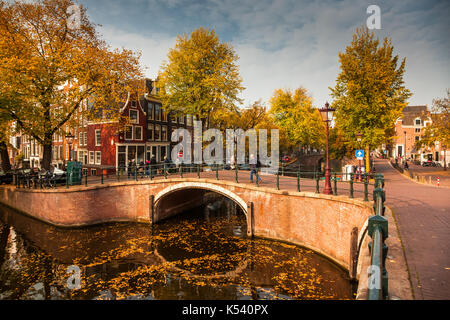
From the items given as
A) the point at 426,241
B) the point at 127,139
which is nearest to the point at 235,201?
the point at 426,241

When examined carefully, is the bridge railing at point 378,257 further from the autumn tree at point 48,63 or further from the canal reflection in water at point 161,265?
the autumn tree at point 48,63

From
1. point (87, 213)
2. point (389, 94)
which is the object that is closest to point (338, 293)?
point (87, 213)

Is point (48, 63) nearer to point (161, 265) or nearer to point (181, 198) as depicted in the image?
point (181, 198)

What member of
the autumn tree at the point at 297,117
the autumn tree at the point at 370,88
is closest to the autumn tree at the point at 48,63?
the autumn tree at the point at 370,88

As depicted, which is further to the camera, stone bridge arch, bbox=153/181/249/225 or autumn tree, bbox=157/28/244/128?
autumn tree, bbox=157/28/244/128

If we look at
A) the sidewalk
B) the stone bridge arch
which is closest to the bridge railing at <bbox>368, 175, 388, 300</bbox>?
the sidewalk

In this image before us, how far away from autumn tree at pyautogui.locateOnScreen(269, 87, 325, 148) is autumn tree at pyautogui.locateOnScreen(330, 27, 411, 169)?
8.52 m

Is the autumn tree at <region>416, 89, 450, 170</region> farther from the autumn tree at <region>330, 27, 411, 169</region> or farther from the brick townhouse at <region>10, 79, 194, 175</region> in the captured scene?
the brick townhouse at <region>10, 79, 194, 175</region>

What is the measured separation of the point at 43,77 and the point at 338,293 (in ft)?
70.4

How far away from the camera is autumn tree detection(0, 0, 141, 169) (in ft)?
55.3

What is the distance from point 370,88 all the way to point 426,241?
18696mm

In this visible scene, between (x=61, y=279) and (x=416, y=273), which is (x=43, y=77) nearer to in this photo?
(x=61, y=279)

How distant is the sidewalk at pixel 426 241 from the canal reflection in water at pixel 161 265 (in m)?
2.98

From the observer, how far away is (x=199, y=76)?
22.5 metres
